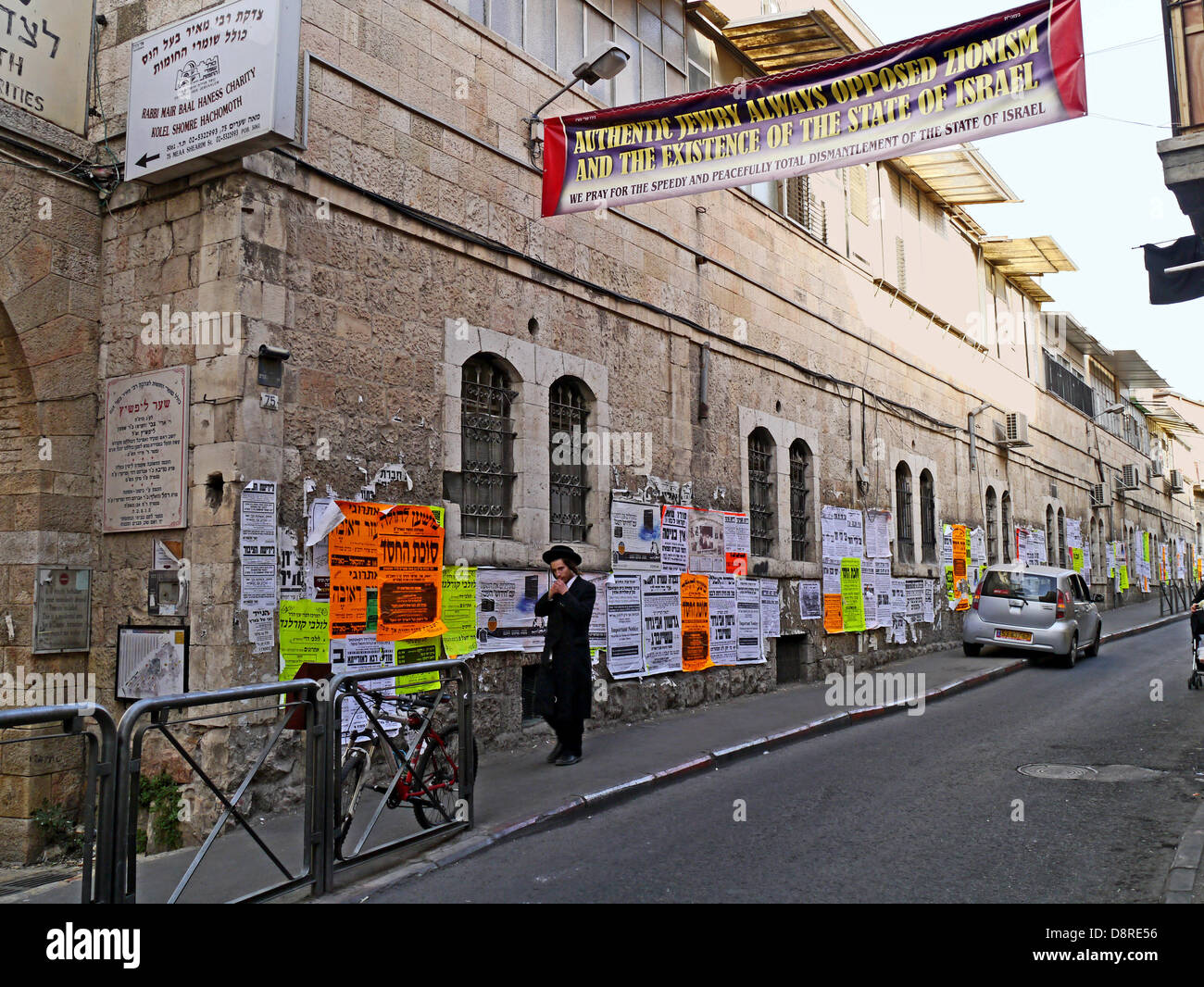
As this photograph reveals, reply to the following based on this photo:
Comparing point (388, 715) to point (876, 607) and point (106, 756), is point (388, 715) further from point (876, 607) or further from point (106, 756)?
point (876, 607)

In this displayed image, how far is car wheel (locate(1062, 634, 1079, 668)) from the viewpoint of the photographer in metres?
16.0

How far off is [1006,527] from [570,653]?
18807mm

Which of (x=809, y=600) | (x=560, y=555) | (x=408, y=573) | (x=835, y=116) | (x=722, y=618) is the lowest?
(x=722, y=618)

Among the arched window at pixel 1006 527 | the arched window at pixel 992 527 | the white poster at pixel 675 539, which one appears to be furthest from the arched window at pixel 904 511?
the white poster at pixel 675 539

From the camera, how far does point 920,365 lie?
Answer: 64.0 ft

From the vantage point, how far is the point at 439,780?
6426 millimetres

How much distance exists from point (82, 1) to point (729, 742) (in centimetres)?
810

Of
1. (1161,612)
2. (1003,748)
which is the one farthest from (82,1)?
(1161,612)

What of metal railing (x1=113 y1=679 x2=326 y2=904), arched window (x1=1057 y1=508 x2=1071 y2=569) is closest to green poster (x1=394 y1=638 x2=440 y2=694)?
metal railing (x1=113 y1=679 x2=326 y2=904)

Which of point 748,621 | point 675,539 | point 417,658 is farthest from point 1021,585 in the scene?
point 417,658

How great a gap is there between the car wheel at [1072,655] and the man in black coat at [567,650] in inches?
422

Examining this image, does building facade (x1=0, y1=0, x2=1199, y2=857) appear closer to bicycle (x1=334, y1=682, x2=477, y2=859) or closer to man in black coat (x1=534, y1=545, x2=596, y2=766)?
man in black coat (x1=534, y1=545, x2=596, y2=766)

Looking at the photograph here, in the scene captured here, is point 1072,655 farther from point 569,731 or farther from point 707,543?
point 569,731

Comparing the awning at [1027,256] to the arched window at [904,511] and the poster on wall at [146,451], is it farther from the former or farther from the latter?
the poster on wall at [146,451]
